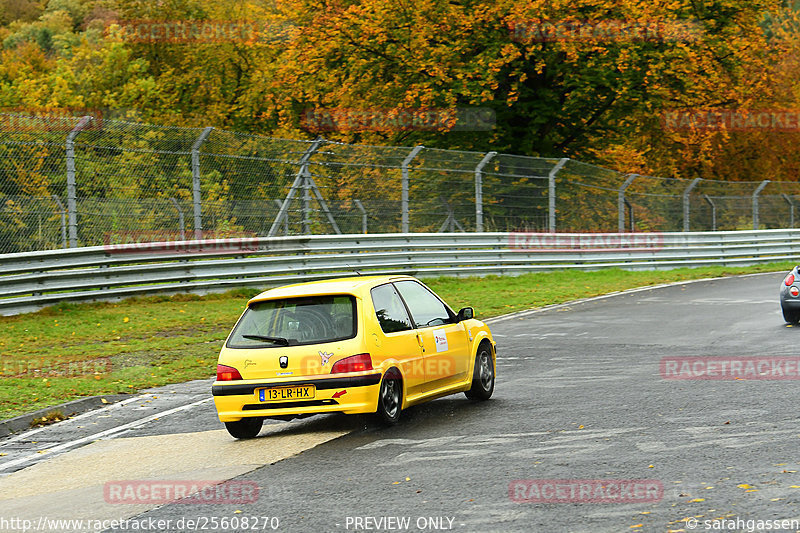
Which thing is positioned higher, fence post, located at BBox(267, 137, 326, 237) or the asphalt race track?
fence post, located at BBox(267, 137, 326, 237)

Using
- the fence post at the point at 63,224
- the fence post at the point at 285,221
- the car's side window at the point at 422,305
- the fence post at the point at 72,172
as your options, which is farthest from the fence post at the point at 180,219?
the car's side window at the point at 422,305

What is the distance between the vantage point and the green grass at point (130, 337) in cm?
1210

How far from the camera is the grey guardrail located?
18.1 m

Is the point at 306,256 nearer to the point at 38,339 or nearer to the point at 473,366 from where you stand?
the point at 38,339

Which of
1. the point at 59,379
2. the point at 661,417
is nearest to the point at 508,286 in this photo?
the point at 59,379

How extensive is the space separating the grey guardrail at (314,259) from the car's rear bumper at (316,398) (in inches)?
370

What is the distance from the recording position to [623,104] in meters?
34.1

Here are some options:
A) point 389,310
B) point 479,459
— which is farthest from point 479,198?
point 479,459

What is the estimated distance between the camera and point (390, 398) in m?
9.24

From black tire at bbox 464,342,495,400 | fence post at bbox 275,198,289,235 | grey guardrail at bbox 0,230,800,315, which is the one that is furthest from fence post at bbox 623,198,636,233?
black tire at bbox 464,342,495,400

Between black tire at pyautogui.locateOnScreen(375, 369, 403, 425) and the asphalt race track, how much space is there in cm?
12

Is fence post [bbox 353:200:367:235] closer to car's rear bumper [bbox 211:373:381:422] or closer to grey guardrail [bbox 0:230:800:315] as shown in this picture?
grey guardrail [bbox 0:230:800:315]

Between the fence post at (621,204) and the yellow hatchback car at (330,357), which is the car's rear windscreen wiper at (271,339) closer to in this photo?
the yellow hatchback car at (330,357)

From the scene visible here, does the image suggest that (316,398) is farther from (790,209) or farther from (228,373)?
(790,209)
